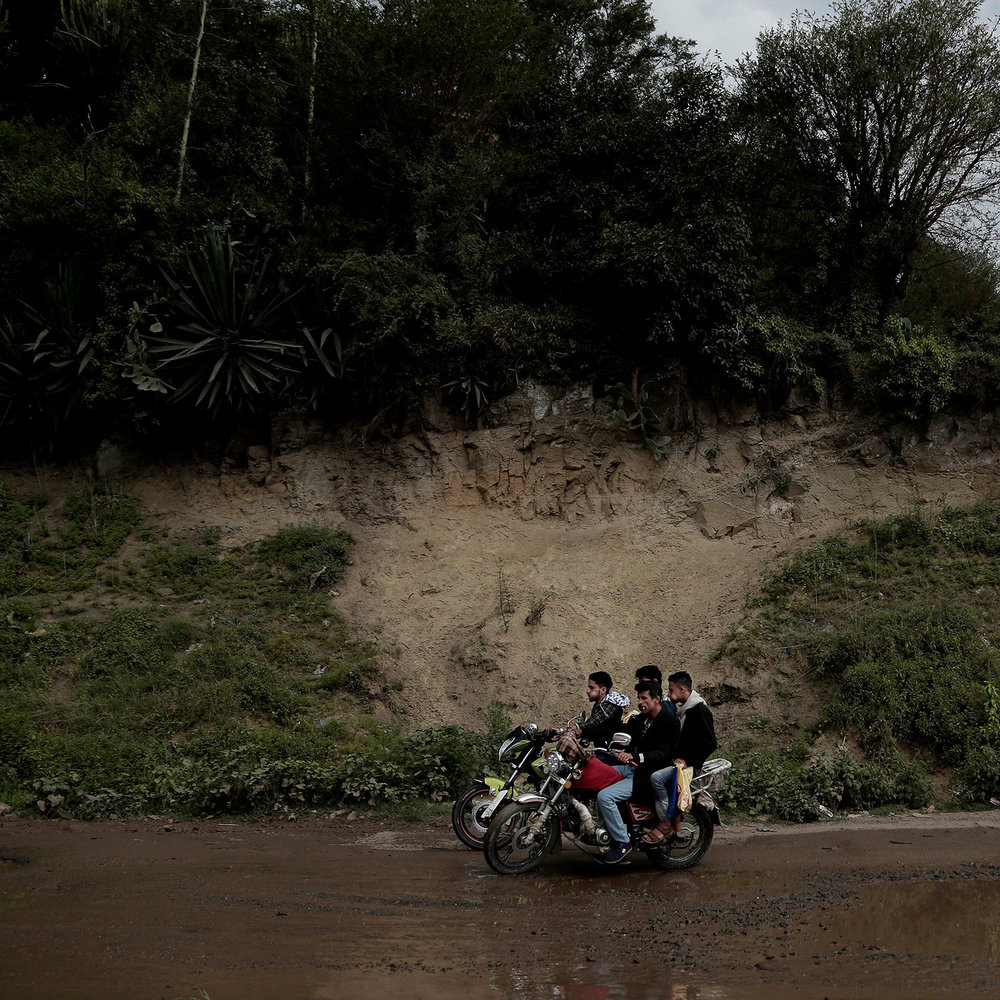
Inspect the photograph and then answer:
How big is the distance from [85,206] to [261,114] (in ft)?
15.4

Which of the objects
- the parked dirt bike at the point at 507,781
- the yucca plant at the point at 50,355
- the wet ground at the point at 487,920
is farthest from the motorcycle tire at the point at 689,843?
the yucca plant at the point at 50,355

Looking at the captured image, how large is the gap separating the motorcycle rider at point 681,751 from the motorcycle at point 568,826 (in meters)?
0.10

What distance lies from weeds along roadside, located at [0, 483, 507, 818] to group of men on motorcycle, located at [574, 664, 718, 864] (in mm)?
3589

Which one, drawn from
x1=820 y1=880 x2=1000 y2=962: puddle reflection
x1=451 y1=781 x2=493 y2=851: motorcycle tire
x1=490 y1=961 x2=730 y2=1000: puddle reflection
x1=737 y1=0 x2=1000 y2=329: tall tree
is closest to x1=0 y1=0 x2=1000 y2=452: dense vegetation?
x1=737 y1=0 x2=1000 y2=329: tall tree

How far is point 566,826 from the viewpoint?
7609mm

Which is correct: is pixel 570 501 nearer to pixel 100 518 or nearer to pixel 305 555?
pixel 305 555

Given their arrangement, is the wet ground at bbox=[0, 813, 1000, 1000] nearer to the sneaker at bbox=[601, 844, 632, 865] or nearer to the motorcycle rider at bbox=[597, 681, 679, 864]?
the sneaker at bbox=[601, 844, 632, 865]

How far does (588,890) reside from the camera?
6.91 meters

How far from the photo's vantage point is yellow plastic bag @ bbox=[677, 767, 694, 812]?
7281mm

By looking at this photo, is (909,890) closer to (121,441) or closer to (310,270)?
(310,270)

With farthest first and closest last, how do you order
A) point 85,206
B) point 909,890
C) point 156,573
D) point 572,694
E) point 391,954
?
1. point 85,206
2. point 156,573
3. point 572,694
4. point 909,890
5. point 391,954

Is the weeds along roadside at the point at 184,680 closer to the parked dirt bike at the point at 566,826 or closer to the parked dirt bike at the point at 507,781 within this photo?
the parked dirt bike at the point at 507,781

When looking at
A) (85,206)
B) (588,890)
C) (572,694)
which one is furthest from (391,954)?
(85,206)

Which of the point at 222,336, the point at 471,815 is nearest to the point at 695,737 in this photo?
the point at 471,815
